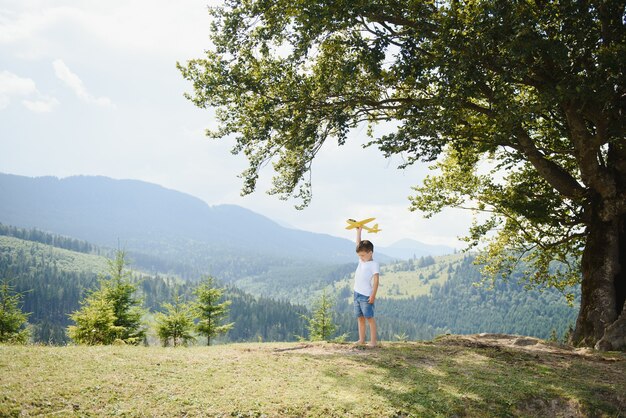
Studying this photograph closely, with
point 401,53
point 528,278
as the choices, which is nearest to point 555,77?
point 401,53

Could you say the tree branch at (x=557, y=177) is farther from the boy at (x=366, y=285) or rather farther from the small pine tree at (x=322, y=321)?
the small pine tree at (x=322, y=321)

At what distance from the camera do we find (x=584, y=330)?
51.5ft

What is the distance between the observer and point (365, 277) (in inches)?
478

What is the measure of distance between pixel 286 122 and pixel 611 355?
12192 mm

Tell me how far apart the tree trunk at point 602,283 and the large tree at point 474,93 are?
0.04m

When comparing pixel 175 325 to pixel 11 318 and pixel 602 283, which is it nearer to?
pixel 11 318

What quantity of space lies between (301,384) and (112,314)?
72.7ft

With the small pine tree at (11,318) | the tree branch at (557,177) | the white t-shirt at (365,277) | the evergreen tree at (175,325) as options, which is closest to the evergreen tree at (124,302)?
the evergreen tree at (175,325)

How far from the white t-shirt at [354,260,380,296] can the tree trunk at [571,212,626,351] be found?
327 inches

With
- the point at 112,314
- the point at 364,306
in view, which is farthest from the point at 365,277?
the point at 112,314

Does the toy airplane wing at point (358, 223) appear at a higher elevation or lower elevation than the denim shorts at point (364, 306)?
higher

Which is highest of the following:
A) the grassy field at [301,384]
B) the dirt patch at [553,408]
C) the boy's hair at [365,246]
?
the boy's hair at [365,246]

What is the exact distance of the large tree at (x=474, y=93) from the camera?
40.0ft

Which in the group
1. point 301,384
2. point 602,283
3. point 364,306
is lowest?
point 301,384
